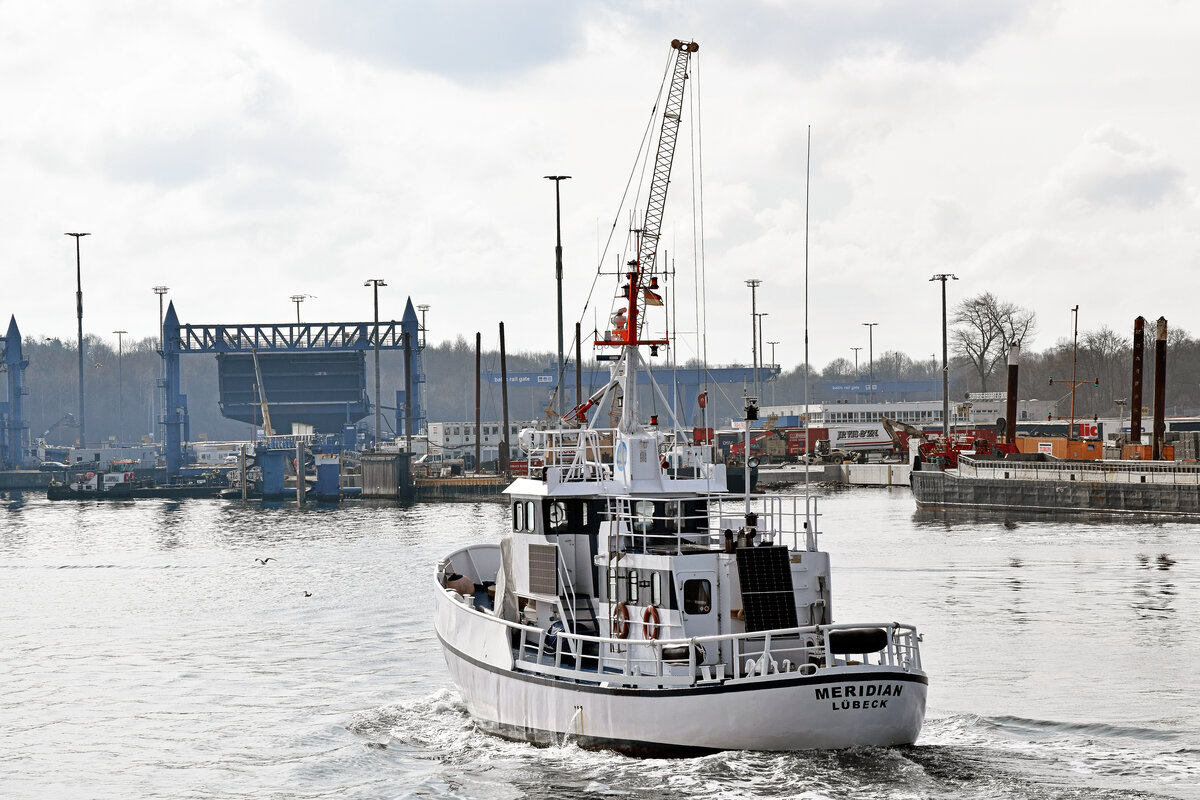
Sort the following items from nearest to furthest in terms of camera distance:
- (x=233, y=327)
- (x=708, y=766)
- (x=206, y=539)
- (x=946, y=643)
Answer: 1. (x=708, y=766)
2. (x=946, y=643)
3. (x=206, y=539)
4. (x=233, y=327)

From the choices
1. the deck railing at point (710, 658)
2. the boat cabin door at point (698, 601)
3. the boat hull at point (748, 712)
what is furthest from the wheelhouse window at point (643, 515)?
the boat hull at point (748, 712)

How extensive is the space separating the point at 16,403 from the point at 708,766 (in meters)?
158

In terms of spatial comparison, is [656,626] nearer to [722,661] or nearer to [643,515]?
[722,661]

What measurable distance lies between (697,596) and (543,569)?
438cm

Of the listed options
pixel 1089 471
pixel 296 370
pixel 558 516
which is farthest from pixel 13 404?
pixel 558 516

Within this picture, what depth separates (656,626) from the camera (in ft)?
83.9

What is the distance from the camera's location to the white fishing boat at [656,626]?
23484 millimetres

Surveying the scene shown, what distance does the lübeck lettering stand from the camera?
2319 centimetres

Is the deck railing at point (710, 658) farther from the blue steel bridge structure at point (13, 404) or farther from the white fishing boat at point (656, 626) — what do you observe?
the blue steel bridge structure at point (13, 404)

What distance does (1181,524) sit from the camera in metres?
73.2

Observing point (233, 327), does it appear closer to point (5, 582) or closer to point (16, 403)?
point (16, 403)

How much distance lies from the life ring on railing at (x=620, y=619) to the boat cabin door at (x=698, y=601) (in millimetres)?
1399

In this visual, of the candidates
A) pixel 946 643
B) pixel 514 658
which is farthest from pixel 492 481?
pixel 514 658

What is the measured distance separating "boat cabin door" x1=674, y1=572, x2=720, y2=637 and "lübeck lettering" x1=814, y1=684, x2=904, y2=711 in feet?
10.5
